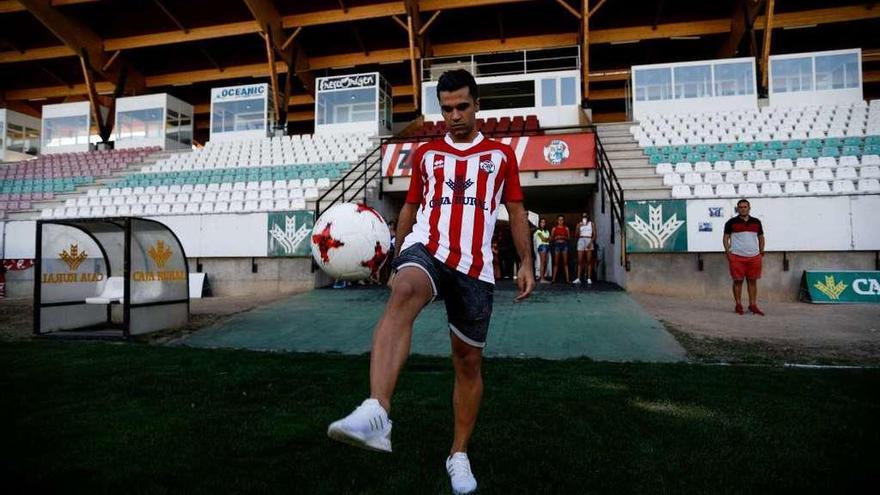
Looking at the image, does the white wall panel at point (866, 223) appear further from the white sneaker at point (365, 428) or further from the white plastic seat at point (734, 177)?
the white sneaker at point (365, 428)

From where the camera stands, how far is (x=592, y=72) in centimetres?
2880

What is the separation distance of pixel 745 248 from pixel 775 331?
191cm

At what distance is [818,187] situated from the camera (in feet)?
35.7

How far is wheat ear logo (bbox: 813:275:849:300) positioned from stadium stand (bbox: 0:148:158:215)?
23.2 meters

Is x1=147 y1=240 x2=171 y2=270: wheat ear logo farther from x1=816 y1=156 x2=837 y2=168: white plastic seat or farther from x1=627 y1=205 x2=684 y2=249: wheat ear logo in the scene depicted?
x1=816 y1=156 x2=837 y2=168: white plastic seat

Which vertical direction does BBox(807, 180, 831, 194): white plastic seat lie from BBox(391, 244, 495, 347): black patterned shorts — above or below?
above

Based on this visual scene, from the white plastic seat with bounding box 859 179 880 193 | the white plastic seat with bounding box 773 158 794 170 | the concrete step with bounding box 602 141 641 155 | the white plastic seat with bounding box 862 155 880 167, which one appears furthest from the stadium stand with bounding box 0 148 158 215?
the white plastic seat with bounding box 862 155 880 167

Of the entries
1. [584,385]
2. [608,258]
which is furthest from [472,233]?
[608,258]

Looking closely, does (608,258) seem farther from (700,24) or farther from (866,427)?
(700,24)

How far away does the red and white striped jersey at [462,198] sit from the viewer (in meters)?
2.44

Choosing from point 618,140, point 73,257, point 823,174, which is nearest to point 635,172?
point 618,140

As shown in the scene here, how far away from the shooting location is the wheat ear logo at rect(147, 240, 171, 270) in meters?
7.63

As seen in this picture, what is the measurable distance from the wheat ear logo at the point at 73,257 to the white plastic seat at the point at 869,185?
14140mm

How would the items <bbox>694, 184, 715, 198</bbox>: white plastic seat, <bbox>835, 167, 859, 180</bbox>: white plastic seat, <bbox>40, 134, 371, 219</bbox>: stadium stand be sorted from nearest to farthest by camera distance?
<bbox>835, 167, 859, 180</bbox>: white plastic seat, <bbox>694, 184, 715, 198</bbox>: white plastic seat, <bbox>40, 134, 371, 219</bbox>: stadium stand
